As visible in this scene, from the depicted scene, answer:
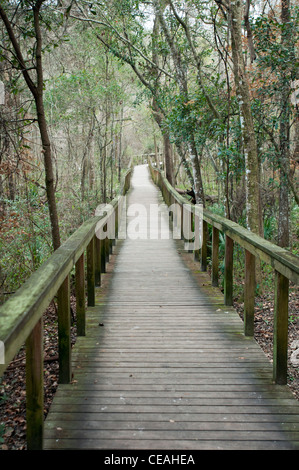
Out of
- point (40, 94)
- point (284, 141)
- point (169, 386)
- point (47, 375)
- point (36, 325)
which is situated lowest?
point (47, 375)

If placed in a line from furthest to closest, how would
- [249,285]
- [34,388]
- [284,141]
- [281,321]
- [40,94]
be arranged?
[284,141], [40,94], [249,285], [281,321], [34,388]

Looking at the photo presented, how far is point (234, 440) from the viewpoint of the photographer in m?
2.43

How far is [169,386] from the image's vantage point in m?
3.06

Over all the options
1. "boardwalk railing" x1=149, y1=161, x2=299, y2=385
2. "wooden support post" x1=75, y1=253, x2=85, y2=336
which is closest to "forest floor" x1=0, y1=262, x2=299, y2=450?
"wooden support post" x1=75, y1=253, x2=85, y2=336

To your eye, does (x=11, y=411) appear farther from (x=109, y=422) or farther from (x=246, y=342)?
(x=246, y=342)

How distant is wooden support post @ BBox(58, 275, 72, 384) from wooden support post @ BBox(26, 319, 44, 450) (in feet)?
2.54

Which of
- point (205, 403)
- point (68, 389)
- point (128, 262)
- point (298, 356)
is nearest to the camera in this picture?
point (205, 403)

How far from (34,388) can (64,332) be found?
2.75 ft

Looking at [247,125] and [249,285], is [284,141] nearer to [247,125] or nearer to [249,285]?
[247,125]

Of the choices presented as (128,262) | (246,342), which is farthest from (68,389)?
(128,262)

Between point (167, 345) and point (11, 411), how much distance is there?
1.45 meters

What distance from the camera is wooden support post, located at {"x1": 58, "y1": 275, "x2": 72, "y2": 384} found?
310 cm

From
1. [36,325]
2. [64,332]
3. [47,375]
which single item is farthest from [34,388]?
[47,375]

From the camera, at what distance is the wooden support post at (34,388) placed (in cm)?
226
